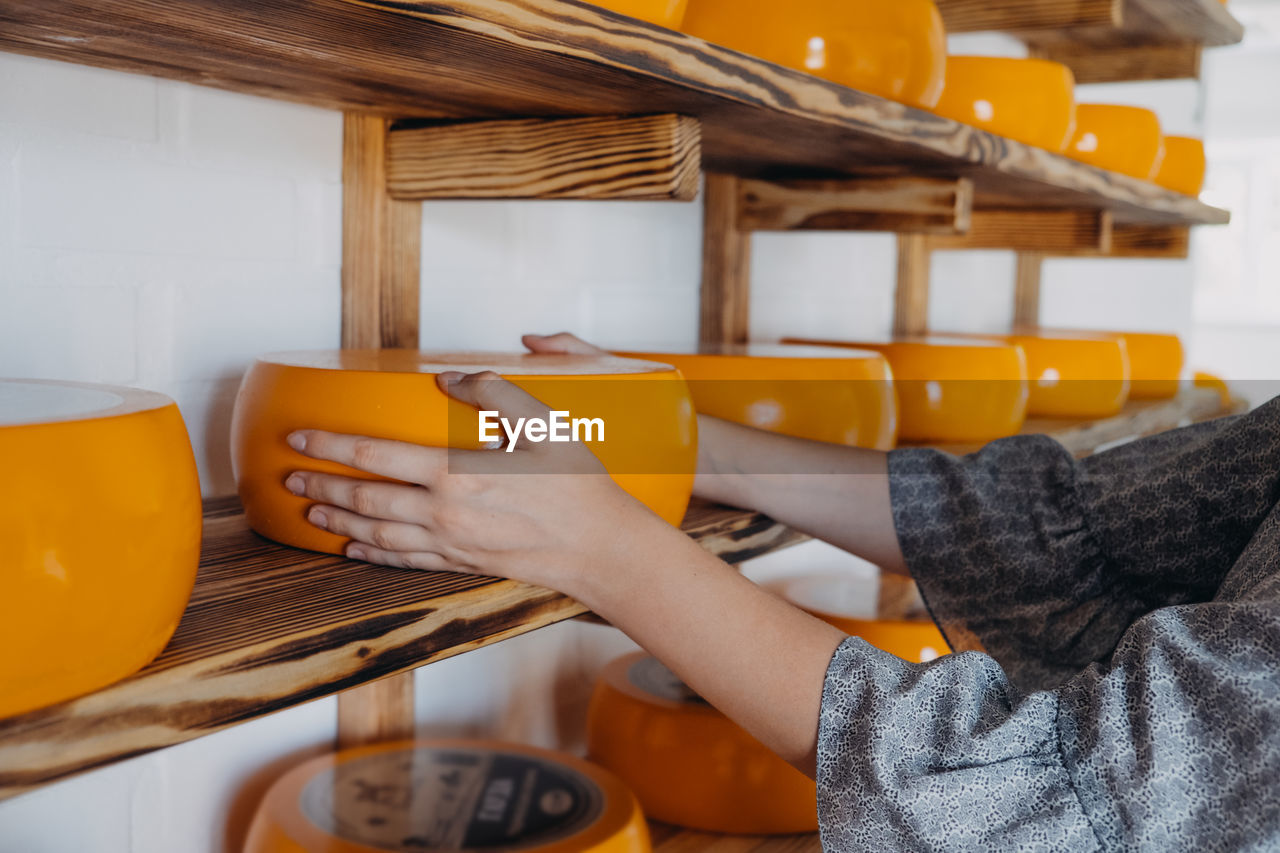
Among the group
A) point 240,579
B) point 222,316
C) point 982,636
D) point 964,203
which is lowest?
point 982,636

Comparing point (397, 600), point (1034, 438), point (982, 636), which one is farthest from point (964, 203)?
point (397, 600)

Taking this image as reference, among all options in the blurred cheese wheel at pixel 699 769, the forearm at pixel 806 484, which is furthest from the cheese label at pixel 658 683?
the forearm at pixel 806 484

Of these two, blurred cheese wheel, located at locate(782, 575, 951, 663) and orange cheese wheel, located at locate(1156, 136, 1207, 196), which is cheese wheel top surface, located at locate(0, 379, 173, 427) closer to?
blurred cheese wheel, located at locate(782, 575, 951, 663)

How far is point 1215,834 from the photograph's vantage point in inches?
20.7

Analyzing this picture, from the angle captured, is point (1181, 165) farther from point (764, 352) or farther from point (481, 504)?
point (481, 504)

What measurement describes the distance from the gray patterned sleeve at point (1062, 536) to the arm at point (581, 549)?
303mm

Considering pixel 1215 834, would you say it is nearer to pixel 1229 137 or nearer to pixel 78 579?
pixel 78 579

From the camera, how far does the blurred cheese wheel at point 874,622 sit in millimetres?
1213

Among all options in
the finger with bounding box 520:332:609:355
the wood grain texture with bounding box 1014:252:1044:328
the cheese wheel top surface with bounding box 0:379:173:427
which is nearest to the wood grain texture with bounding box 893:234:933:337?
the wood grain texture with bounding box 1014:252:1044:328

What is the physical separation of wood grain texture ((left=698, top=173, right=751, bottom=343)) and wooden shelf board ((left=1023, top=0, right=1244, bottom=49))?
0.57 meters

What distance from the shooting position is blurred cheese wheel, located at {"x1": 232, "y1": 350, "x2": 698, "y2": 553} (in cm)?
60

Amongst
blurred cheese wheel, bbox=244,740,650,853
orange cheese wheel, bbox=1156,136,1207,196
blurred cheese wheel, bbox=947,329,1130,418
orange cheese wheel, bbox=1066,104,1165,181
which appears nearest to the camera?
blurred cheese wheel, bbox=244,740,650,853

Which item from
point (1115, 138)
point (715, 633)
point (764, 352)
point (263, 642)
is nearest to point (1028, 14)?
point (1115, 138)

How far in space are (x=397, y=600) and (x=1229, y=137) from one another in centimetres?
612
